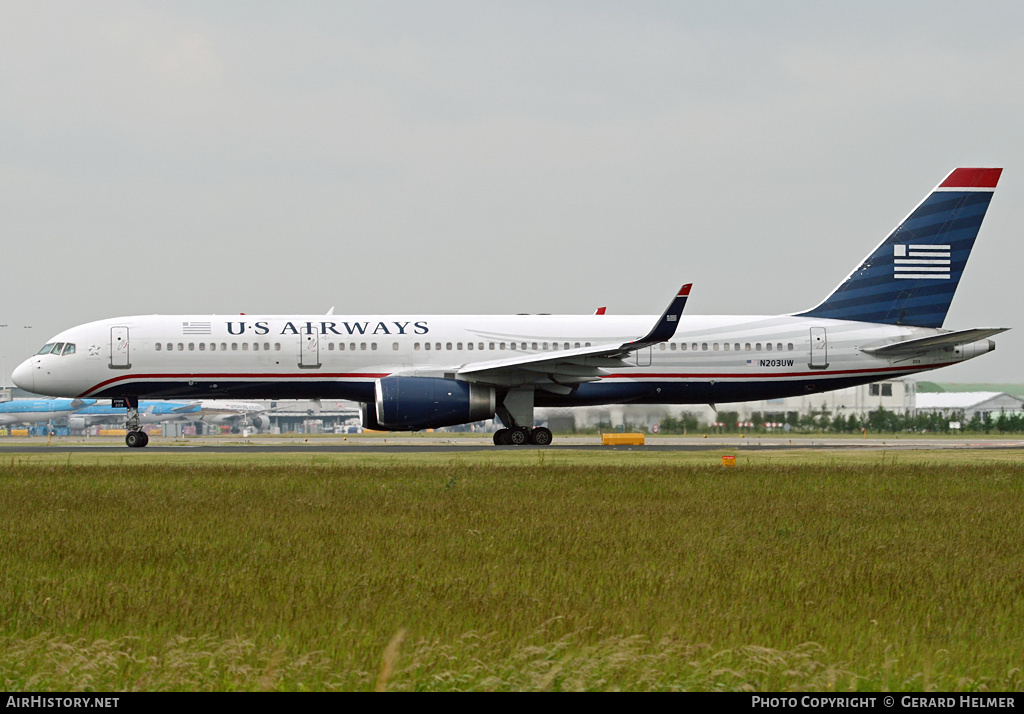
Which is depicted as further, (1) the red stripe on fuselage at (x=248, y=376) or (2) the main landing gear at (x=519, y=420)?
(2) the main landing gear at (x=519, y=420)

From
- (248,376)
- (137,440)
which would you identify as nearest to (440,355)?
(248,376)

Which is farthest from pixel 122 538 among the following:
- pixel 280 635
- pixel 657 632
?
pixel 657 632

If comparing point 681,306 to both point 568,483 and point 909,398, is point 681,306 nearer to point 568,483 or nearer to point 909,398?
point 568,483

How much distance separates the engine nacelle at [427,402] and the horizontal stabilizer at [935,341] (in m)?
11.7

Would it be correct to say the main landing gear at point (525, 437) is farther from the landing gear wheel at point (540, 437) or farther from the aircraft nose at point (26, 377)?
the aircraft nose at point (26, 377)

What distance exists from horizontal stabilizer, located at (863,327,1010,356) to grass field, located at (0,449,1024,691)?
13.9 metres

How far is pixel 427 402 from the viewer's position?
29203 millimetres

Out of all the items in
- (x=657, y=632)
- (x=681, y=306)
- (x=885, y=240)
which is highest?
(x=885, y=240)

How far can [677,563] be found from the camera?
393 inches

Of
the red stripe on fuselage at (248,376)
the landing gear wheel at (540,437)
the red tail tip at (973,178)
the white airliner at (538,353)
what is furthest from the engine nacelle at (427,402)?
the red tail tip at (973,178)

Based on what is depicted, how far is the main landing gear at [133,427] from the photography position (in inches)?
1219

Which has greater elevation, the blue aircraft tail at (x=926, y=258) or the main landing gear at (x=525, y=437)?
the blue aircraft tail at (x=926, y=258)

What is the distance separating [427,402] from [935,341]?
14434mm
